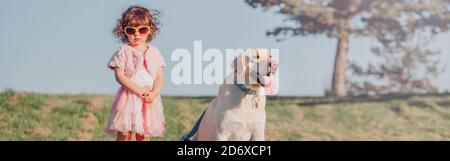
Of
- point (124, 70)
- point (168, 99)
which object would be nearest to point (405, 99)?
point (168, 99)

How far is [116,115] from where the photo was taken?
16.0ft

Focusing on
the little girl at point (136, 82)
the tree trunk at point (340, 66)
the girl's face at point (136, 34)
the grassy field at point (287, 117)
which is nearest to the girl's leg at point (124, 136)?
the little girl at point (136, 82)

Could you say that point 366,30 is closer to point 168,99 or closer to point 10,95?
point 168,99

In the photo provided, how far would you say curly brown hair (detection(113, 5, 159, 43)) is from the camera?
505 centimetres

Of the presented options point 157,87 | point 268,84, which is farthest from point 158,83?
point 268,84

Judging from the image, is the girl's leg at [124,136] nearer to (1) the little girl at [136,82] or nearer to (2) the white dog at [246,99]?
(1) the little girl at [136,82]

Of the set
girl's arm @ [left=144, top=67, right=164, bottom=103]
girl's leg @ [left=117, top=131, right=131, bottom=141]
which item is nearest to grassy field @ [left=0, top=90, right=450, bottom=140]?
girl's leg @ [left=117, top=131, right=131, bottom=141]

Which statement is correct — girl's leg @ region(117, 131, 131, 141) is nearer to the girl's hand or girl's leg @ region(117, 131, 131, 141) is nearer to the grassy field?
the girl's hand

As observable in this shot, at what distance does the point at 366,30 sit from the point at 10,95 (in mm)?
3430

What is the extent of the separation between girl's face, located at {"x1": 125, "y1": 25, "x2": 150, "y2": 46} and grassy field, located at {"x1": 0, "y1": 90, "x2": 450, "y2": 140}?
1.94 meters

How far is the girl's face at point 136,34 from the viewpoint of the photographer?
5008 mm

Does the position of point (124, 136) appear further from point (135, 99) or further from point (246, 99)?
point (246, 99)

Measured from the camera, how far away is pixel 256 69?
445 cm
